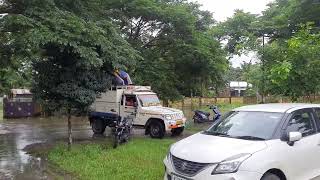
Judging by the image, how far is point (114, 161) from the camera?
12.2m

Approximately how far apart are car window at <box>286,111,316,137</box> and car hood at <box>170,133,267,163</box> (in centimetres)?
102

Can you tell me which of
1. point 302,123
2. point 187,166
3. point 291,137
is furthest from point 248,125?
point 187,166

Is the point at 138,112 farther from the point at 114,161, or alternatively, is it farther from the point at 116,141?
the point at 114,161

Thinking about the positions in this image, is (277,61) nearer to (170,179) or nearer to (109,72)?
(109,72)

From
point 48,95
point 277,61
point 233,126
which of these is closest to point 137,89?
point 48,95

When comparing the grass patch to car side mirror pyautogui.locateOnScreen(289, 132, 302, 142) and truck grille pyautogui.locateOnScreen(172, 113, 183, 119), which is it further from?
car side mirror pyautogui.locateOnScreen(289, 132, 302, 142)

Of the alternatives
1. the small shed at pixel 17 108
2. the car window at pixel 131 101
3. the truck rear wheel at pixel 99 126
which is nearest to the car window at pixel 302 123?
the car window at pixel 131 101

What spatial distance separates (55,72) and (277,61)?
733cm

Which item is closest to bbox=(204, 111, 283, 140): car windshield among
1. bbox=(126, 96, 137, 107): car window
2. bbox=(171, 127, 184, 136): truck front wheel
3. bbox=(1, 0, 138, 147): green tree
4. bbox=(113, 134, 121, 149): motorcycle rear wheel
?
bbox=(1, 0, 138, 147): green tree

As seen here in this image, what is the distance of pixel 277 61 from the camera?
45.3 feet

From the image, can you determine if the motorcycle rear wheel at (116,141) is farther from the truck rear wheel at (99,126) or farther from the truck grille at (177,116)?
the truck rear wheel at (99,126)

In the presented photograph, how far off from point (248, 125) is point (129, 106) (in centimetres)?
1242

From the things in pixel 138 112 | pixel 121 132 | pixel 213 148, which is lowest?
pixel 121 132

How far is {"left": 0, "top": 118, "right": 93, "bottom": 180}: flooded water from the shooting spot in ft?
36.9
